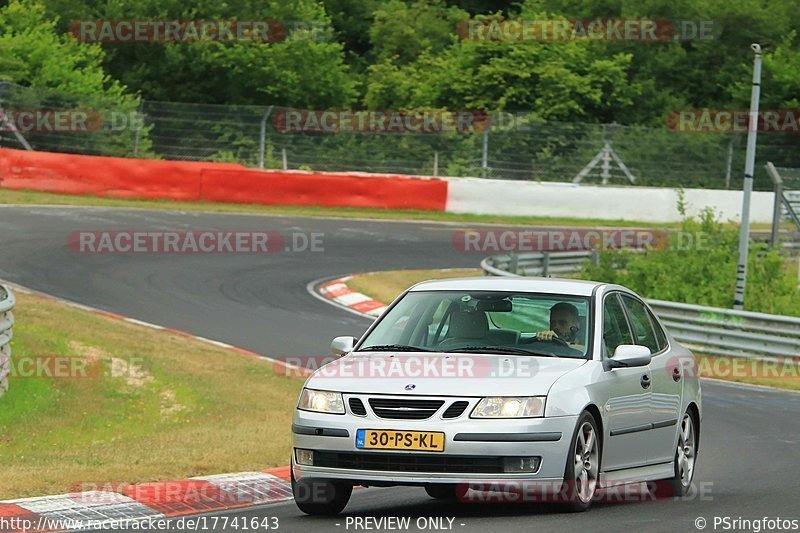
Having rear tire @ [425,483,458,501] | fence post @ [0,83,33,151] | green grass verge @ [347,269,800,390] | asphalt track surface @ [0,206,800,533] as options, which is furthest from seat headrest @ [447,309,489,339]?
fence post @ [0,83,33,151]

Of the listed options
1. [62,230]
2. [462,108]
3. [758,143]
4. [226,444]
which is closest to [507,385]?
[226,444]

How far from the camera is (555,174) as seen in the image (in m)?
39.2

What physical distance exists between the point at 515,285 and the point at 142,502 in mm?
2743

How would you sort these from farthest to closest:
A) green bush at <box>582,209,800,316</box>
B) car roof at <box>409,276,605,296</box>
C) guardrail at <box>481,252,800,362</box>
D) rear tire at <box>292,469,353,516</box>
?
green bush at <box>582,209,800,316</box> → guardrail at <box>481,252,800,362</box> → car roof at <box>409,276,605,296</box> → rear tire at <box>292,469,353,516</box>

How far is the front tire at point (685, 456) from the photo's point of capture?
10062 mm

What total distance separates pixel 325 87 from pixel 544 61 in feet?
25.7

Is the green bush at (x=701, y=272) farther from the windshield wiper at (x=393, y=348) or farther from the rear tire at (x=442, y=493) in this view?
the windshield wiper at (x=393, y=348)

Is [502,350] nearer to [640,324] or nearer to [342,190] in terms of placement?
[640,324]

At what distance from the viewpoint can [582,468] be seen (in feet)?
28.1

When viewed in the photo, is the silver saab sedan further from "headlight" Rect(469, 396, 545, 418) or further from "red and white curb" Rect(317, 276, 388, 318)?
"red and white curb" Rect(317, 276, 388, 318)

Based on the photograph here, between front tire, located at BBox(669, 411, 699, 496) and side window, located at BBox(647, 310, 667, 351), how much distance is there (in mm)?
509

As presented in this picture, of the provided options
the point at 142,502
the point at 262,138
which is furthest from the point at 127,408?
the point at 262,138

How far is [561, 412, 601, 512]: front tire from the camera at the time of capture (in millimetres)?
8312

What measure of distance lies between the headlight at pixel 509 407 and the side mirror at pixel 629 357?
887mm
